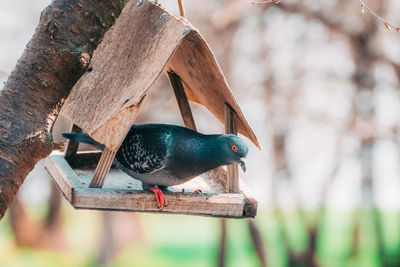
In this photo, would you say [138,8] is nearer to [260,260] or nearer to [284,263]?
[260,260]

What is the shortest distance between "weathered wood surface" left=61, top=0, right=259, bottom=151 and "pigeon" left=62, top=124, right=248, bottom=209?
206 mm

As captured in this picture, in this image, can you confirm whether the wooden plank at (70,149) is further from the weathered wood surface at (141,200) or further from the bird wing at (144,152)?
the bird wing at (144,152)

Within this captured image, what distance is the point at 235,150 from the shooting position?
2.73m

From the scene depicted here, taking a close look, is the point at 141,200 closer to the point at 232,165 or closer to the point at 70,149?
the point at 232,165

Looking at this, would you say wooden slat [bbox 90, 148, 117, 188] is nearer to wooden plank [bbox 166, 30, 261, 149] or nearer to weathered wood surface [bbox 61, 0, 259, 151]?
weathered wood surface [bbox 61, 0, 259, 151]

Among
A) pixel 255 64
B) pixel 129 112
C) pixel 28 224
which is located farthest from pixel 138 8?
pixel 28 224

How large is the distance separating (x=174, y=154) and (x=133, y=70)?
53 cm

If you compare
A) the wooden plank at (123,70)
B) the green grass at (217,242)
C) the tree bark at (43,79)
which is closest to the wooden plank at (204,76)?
the wooden plank at (123,70)

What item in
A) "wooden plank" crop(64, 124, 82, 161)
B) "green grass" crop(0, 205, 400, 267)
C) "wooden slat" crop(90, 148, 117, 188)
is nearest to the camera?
"wooden slat" crop(90, 148, 117, 188)

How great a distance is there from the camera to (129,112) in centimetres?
244

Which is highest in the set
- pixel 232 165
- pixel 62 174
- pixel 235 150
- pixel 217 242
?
pixel 235 150

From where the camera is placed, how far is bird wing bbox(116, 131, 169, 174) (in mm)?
2771

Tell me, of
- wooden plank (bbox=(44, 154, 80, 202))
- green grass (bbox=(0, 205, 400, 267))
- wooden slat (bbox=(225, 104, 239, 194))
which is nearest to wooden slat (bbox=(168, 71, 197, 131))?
wooden slat (bbox=(225, 104, 239, 194))

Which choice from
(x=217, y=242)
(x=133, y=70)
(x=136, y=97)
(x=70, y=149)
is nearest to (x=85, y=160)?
(x=70, y=149)
